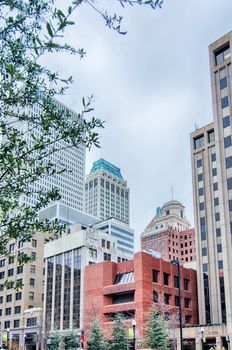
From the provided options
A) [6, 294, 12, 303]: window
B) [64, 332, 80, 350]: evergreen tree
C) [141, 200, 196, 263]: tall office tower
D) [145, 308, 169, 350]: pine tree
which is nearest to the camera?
[145, 308, 169, 350]: pine tree

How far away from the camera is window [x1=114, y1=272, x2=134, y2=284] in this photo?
8025 cm

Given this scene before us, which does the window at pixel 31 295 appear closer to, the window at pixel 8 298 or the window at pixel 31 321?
the window at pixel 31 321

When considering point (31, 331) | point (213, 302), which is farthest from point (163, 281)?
point (31, 331)

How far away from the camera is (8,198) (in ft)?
33.3

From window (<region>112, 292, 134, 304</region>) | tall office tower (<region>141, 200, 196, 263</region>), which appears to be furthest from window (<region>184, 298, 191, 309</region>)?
tall office tower (<region>141, 200, 196, 263</region>)

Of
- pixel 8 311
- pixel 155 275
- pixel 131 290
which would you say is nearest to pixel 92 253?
pixel 155 275

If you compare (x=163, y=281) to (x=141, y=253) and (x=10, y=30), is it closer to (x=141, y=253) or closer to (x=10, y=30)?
(x=141, y=253)

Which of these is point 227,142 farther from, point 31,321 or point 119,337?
point 31,321

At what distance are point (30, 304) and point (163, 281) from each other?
3351 centimetres

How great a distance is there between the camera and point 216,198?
9869 centimetres

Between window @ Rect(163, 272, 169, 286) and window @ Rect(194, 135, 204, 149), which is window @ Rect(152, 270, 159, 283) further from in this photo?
window @ Rect(194, 135, 204, 149)

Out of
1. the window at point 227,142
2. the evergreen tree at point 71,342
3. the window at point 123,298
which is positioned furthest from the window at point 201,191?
the evergreen tree at point 71,342

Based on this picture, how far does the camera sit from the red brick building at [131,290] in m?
76.0

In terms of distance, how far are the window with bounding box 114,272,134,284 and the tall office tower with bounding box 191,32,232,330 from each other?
14712mm
